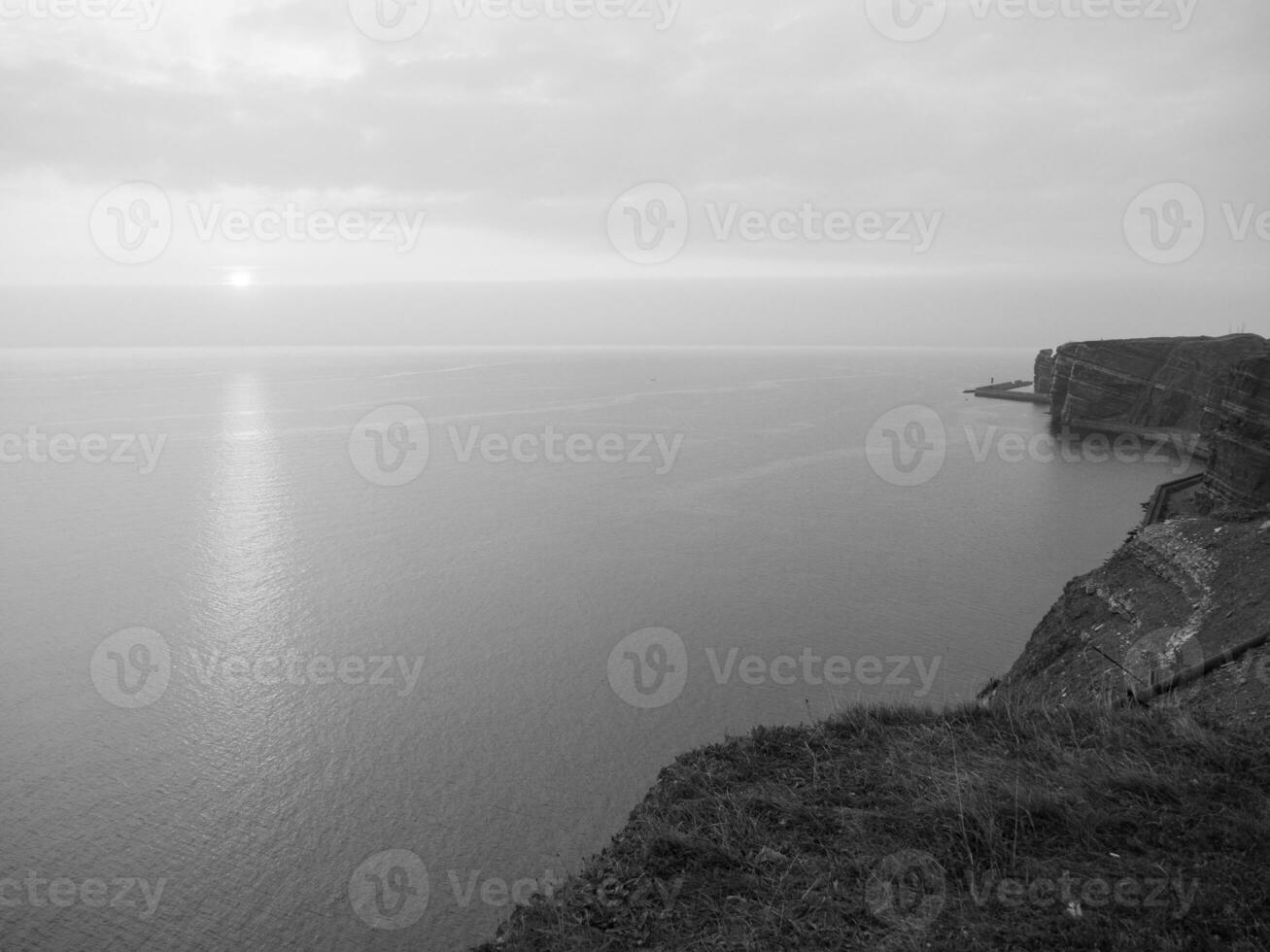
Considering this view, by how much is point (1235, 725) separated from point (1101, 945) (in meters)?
5.91

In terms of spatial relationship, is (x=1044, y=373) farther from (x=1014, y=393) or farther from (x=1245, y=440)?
(x=1245, y=440)

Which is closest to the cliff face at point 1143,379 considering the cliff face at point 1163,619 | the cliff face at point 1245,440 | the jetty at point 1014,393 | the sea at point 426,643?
the sea at point 426,643

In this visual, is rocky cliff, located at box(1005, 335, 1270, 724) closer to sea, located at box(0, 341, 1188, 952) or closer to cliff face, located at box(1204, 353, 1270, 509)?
cliff face, located at box(1204, 353, 1270, 509)

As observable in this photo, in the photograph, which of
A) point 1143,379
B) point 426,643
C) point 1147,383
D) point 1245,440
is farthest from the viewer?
point 1143,379

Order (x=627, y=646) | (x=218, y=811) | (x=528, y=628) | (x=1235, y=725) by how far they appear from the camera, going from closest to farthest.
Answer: (x=1235, y=725) → (x=218, y=811) → (x=627, y=646) → (x=528, y=628)

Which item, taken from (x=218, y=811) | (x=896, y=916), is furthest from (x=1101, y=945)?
(x=218, y=811)

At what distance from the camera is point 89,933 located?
44.0 ft

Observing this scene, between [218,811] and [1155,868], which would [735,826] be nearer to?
[1155,868]

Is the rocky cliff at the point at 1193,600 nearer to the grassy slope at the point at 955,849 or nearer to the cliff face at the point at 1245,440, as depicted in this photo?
the cliff face at the point at 1245,440

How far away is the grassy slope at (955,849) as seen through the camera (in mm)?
6773

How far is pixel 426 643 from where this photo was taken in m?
26.7

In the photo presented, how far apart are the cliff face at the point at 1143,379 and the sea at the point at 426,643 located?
1397cm

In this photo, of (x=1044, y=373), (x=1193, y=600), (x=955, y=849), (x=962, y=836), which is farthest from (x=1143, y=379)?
(x=955, y=849)

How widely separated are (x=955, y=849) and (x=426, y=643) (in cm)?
2175
